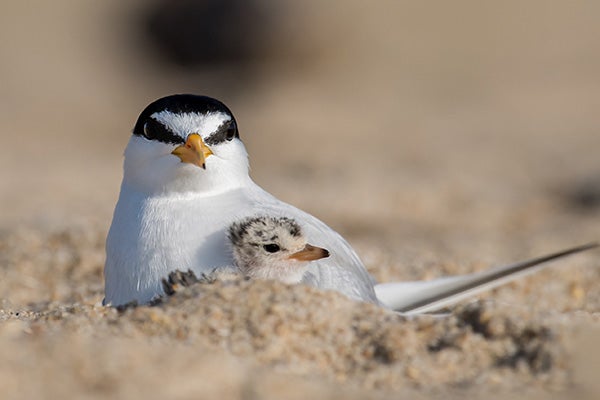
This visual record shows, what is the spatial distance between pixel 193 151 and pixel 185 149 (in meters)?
0.04

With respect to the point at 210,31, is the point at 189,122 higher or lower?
lower

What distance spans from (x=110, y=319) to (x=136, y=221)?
0.58m

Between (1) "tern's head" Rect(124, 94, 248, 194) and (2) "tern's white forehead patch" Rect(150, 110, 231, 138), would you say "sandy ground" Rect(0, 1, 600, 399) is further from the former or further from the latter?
(2) "tern's white forehead patch" Rect(150, 110, 231, 138)

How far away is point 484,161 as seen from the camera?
10.6 m

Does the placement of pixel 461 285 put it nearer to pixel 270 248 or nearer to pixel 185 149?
pixel 270 248

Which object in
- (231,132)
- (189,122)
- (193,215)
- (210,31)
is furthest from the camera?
(210,31)

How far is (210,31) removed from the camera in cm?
1669

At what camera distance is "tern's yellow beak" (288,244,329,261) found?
350 centimetres

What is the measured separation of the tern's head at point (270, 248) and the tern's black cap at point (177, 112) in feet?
1.69

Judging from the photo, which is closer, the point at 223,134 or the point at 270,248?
the point at 270,248

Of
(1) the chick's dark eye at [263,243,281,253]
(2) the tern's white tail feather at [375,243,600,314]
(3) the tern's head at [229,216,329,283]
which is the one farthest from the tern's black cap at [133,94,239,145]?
Answer: (2) the tern's white tail feather at [375,243,600,314]

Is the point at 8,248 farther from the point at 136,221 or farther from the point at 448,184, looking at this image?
the point at 448,184

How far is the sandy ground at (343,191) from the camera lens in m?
2.82

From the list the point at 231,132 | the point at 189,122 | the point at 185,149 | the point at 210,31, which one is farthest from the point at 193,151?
the point at 210,31
